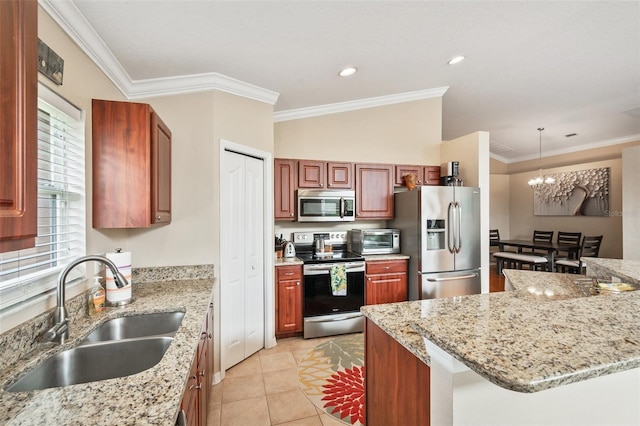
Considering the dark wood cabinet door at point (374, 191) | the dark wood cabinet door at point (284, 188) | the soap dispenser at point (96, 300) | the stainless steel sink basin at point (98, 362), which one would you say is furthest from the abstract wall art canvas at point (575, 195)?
the soap dispenser at point (96, 300)

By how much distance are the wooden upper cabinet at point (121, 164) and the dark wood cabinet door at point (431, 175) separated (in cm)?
343

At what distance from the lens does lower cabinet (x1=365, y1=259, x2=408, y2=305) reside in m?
3.53

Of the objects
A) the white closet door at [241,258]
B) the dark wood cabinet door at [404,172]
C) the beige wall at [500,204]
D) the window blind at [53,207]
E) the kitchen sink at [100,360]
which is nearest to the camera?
the kitchen sink at [100,360]

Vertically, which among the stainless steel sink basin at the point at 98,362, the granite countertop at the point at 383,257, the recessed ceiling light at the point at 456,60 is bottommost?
the stainless steel sink basin at the point at 98,362

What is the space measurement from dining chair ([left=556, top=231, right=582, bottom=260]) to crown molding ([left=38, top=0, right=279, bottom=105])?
244 inches

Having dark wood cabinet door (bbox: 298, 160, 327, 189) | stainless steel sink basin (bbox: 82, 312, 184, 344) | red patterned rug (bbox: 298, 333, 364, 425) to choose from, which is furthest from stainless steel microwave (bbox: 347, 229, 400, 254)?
stainless steel sink basin (bbox: 82, 312, 184, 344)

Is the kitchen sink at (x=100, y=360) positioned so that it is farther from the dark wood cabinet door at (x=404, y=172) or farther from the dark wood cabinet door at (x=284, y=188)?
the dark wood cabinet door at (x=404, y=172)

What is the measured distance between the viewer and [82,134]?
1.75 meters

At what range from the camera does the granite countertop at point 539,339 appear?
595 millimetres

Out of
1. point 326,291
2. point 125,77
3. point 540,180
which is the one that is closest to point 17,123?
point 125,77

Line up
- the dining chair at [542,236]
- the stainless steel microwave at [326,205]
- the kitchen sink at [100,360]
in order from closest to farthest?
the kitchen sink at [100,360], the stainless steel microwave at [326,205], the dining chair at [542,236]

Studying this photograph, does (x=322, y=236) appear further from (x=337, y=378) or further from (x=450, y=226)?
(x=337, y=378)

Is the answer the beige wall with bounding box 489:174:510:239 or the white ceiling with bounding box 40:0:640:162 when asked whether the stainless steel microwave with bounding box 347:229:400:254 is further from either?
→ the beige wall with bounding box 489:174:510:239

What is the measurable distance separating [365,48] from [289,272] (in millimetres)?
2298
